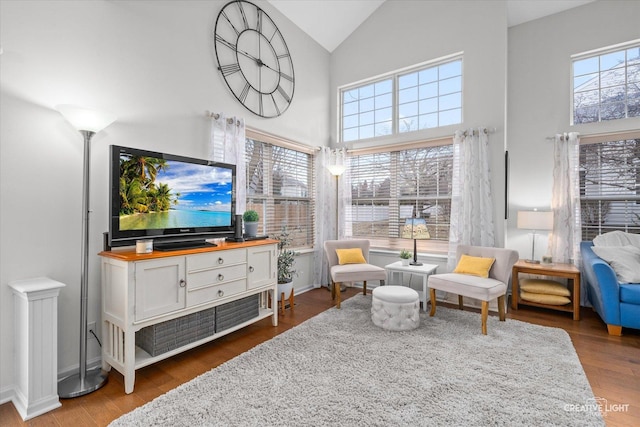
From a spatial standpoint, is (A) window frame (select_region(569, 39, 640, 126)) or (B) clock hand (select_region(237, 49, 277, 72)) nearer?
(B) clock hand (select_region(237, 49, 277, 72))

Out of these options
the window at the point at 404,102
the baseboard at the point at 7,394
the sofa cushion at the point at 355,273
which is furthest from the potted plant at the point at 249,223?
the window at the point at 404,102

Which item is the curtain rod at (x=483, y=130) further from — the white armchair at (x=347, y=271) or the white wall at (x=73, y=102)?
the white wall at (x=73, y=102)

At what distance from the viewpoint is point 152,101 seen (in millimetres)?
2672

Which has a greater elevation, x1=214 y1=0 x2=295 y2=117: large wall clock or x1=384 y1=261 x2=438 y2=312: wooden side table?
x1=214 y1=0 x2=295 y2=117: large wall clock

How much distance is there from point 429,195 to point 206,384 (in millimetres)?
3515

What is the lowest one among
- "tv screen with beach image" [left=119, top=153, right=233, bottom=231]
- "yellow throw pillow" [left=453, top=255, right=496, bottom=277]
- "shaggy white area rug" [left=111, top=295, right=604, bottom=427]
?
"shaggy white area rug" [left=111, top=295, right=604, bottom=427]

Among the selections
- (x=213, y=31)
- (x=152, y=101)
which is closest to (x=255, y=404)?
(x=152, y=101)

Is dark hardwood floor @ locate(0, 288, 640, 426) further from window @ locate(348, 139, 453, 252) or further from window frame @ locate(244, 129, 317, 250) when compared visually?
window @ locate(348, 139, 453, 252)

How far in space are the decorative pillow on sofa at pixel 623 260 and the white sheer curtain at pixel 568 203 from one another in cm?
50

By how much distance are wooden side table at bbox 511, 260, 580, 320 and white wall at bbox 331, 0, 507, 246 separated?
1.48 feet

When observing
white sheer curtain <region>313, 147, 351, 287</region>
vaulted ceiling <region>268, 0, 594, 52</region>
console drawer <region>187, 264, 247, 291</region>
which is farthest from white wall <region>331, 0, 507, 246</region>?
console drawer <region>187, 264, 247, 291</region>

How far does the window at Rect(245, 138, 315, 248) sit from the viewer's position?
3791 millimetres

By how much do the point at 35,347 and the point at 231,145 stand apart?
2.22m

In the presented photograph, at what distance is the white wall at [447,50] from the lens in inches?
145
